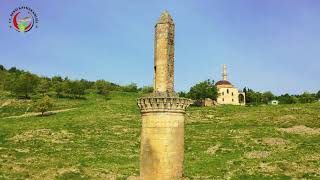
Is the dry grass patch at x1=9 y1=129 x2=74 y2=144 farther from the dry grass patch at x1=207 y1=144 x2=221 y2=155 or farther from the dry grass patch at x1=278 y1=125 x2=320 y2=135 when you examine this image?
the dry grass patch at x1=278 y1=125 x2=320 y2=135

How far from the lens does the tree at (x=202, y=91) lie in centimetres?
11156

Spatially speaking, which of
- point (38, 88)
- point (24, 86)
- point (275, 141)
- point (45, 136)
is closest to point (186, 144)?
point (275, 141)

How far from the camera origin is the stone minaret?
614 inches

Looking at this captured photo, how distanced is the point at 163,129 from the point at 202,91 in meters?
96.5

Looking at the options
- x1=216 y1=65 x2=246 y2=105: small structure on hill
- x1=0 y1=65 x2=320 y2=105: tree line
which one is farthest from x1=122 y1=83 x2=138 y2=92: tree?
x1=216 y1=65 x2=246 y2=105: small structure on hill

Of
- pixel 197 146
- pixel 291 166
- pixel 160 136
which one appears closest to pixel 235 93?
pixel 197 146

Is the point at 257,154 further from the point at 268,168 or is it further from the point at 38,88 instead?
the point at 38,88

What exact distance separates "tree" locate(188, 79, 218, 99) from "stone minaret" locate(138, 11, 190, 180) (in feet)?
314

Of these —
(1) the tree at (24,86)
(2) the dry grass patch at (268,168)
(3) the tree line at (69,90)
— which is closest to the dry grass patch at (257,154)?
(2) the dry grass patch at (268,168)

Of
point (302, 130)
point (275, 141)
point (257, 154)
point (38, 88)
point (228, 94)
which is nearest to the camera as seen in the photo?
point (257, 154)

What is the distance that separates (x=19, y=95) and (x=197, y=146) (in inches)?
2906

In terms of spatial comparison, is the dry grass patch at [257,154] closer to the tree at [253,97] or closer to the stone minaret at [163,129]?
the stone minaret at [163,129]

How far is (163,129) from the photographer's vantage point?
51.3 ft

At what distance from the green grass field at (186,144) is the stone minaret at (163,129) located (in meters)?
26.4
